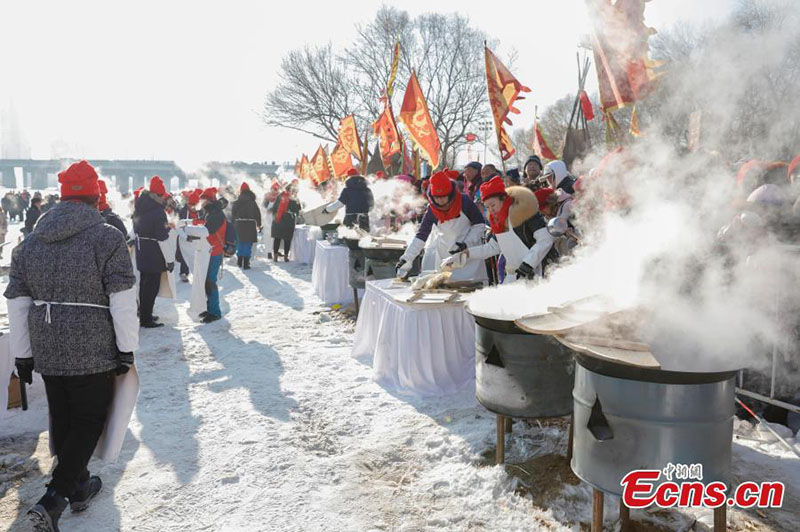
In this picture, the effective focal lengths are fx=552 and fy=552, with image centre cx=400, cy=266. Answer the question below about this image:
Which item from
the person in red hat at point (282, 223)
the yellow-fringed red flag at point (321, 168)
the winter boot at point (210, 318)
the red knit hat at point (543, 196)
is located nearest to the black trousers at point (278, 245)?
the person in red hat at point (282, 223)

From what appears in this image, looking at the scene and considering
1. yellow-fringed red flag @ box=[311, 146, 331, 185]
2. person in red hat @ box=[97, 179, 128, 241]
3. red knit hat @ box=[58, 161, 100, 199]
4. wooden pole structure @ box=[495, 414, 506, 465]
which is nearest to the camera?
red knit hat @ box=[58, 161, 100, 199]

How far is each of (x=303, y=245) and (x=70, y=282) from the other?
12.7 metres

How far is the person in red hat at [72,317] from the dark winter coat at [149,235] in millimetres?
5035

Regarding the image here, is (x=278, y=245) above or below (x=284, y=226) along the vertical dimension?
below

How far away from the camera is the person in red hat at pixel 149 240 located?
8141 mm

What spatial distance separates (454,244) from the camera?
621 centimetres

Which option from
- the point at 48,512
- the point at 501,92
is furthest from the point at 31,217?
the point at 48,512

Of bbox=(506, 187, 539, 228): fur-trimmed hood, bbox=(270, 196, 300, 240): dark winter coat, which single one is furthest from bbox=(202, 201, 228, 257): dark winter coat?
bbox=(270, 196, 300, 240): dark winter coat

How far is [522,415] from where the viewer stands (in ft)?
11.8

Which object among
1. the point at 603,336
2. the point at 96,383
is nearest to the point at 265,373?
the point at 96,383

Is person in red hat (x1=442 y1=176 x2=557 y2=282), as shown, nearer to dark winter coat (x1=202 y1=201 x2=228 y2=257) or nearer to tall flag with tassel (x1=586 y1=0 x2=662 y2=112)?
tall flag with tassel (x1=586 y1=0 x2=662 y2=112)

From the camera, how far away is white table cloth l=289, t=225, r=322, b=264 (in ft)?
50.4

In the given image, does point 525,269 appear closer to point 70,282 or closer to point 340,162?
point 70,282

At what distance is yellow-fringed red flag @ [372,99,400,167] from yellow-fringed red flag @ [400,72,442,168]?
191 cm
